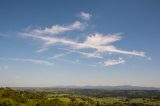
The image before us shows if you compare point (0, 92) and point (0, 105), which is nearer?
point (0, 105)

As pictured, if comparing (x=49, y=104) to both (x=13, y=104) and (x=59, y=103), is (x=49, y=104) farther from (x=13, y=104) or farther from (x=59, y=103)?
(x=13, y=104)

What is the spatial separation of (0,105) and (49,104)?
43994 mm

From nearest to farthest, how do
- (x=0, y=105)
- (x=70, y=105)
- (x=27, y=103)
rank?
(x=0, y=105), (x=27, y=103), (x=70, y=105)

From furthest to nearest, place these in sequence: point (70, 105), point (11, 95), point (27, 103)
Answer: point (70, 105), point (11, 95), point (27, 103)

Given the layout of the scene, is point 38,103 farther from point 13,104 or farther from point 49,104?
point 13,104

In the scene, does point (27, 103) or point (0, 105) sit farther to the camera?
point (27, 103)

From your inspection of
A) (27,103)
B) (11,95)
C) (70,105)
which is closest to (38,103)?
(27,103)

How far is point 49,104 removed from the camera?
17225 centimetres

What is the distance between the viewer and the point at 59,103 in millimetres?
181125

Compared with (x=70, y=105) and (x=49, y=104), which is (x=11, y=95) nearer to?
(x=49, y=104)

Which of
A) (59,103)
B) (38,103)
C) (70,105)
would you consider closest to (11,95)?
(38,103)

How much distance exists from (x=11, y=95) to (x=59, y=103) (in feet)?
118

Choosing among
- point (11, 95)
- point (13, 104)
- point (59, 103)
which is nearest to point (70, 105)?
point (59, 103)

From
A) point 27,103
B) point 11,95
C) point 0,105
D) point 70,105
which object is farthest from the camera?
point 70,105
